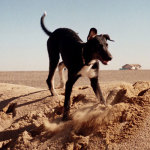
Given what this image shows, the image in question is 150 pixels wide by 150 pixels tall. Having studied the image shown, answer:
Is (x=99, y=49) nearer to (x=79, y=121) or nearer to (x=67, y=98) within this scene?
(x=67, y=98)

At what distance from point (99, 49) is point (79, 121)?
1.20 m

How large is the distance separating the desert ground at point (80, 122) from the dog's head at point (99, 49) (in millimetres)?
817

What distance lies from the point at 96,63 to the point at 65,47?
2.58ft

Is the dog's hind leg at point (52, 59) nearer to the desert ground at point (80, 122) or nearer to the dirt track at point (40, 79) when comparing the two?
the desert ground at point (80, 122)

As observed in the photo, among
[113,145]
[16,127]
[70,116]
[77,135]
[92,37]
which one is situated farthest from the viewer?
[16,127]

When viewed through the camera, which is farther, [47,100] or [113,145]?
[47,100]

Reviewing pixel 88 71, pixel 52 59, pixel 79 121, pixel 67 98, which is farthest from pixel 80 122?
pixel 52 59

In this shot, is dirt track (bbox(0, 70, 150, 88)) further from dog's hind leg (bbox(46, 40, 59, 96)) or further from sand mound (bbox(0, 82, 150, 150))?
sand mound (bbox(0, 82, 150, 150))

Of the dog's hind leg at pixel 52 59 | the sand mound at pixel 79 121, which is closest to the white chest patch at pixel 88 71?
the sand mound at pixel 79 121

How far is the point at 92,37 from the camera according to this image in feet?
13.6

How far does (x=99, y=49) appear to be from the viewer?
13.1 ft

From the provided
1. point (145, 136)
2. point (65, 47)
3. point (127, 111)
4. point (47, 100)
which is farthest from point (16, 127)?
point (145, 136)

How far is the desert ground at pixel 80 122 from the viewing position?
11.3ft

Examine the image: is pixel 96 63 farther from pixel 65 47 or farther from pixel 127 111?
pixel 127 111
